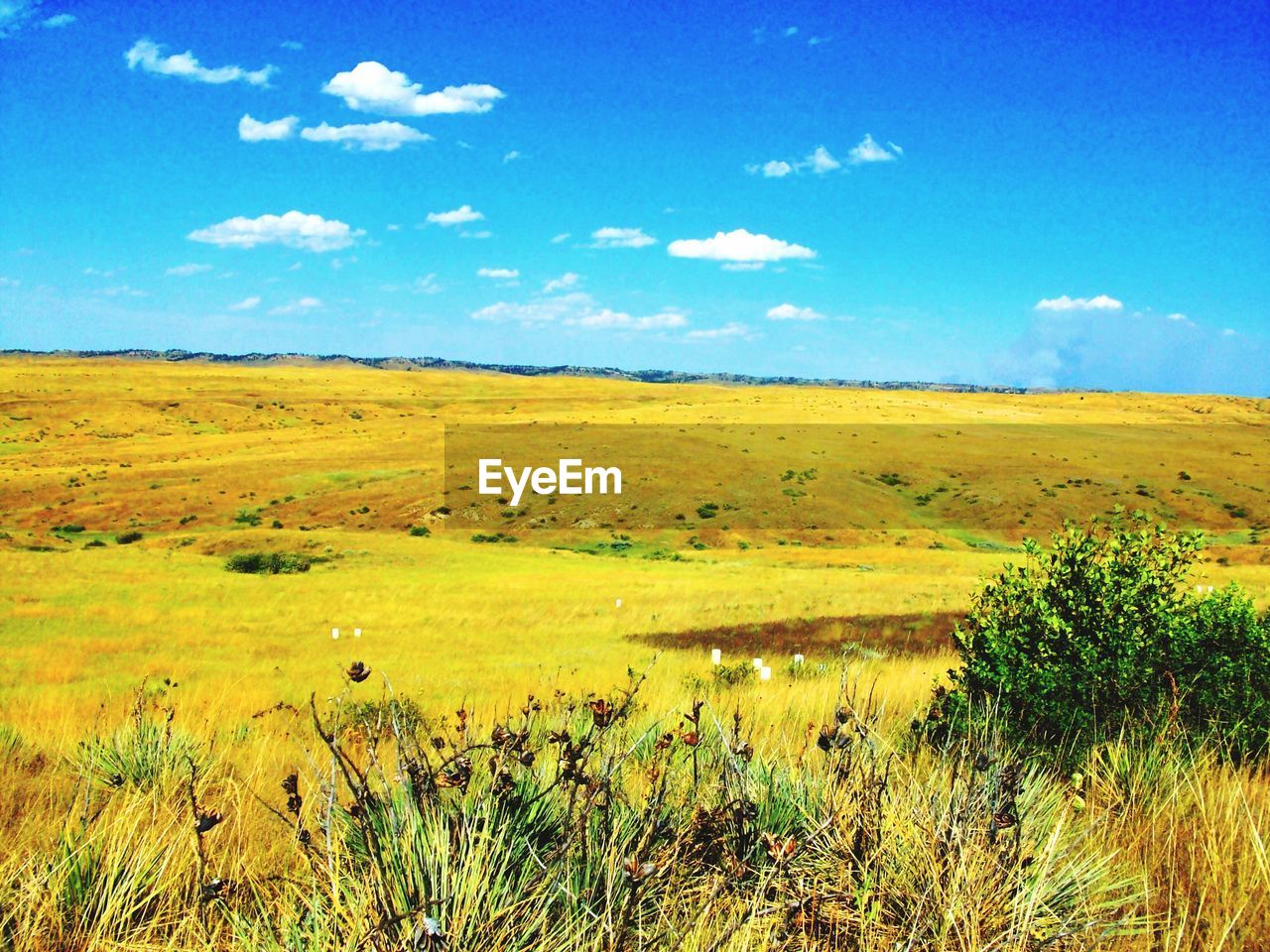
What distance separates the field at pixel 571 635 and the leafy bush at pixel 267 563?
2.68 feet

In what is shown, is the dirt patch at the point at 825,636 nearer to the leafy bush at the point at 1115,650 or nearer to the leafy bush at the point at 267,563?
the leafy bush at the point at 1115,650

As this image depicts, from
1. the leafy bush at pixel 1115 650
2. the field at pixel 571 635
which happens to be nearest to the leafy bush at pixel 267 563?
the field at pixel 571 635

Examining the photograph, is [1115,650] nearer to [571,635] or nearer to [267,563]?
[571,635]

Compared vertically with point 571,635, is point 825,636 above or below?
above

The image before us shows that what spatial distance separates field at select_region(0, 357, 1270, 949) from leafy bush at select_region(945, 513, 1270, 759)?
960 millimetres

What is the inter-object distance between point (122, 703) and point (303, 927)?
432 inches

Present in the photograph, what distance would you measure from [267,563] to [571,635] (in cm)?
2168

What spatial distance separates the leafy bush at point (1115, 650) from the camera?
744 cm

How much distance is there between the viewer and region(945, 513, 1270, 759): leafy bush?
24.4ft

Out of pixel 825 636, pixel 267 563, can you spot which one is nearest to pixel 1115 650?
pixel 825 636

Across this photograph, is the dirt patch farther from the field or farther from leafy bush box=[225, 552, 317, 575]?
leafy bush box=[225, 552, 317, 575]

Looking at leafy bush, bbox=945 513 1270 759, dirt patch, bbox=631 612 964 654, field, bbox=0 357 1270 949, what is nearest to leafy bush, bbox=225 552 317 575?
field, bbox=0 357 1270 949

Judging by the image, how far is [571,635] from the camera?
25375 millimetres

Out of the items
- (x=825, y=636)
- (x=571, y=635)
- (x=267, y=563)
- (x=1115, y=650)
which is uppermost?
(x=1115, y=650)
